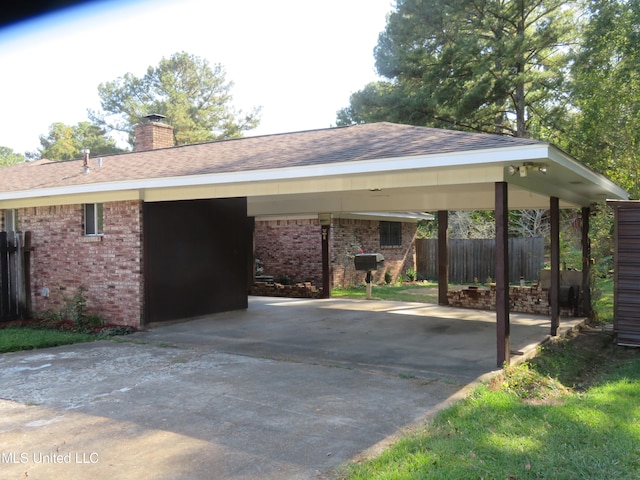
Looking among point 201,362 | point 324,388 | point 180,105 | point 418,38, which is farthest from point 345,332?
point 180,105

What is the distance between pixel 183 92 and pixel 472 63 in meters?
25.3

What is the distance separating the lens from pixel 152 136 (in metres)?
15.6

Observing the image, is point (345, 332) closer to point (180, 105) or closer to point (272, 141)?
point (272, 141)

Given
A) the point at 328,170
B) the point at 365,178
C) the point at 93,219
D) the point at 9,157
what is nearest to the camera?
the point at 328,170

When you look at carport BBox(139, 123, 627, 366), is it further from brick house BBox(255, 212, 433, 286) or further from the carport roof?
brick house BBox(255, 212, 433, 286)

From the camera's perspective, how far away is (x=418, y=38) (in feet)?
69.1

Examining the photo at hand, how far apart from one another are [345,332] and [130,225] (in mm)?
4565

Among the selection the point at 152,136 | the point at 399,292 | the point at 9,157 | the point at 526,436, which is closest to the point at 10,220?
the point at 152,136

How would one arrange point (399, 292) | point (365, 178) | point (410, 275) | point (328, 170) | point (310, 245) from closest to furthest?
point (328, 170), point (365, 178), point (399, 292), point (310, 245), point (410, 275)

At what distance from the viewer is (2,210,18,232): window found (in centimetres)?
1242

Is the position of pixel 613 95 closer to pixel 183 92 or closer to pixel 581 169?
pixel 581 169

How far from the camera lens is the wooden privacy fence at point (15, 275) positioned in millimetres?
11453

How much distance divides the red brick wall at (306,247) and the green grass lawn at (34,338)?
9186 mm

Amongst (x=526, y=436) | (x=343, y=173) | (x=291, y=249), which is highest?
(x=343, y=173)
